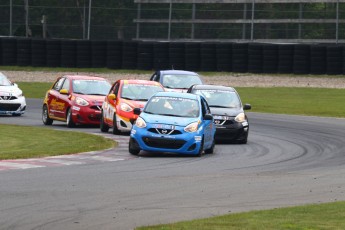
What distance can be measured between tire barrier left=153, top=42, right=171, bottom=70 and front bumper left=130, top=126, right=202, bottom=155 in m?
24.6

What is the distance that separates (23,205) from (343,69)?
3210 centimetres

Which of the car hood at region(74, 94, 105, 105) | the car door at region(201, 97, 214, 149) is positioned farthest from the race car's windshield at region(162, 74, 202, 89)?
the car door at region(201, 97, 214, 149)

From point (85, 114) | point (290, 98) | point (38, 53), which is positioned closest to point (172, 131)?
point (85, 114)

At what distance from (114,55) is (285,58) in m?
7.42

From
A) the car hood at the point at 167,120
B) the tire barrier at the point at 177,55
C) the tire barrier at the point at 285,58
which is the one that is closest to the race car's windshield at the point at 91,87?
the car hood at the point at 167,120

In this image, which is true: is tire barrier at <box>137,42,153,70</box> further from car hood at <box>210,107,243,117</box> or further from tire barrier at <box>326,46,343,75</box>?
car hood at <box>210,107,243,117</box>

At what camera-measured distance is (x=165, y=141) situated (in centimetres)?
1961

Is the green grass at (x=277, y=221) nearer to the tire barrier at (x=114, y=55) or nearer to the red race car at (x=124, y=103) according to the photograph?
the red race car at (x=124, y=103)

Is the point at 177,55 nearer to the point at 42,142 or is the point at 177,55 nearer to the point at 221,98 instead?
the point at 221,98

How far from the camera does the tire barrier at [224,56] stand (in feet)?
142

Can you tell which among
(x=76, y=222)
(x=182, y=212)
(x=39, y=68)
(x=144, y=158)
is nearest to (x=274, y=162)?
(x=144, y=158)

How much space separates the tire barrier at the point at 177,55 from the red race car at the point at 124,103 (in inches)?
675

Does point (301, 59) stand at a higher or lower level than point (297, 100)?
higher

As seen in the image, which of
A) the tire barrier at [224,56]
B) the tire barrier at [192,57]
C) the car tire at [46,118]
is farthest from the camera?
the tire barrier at [192,57]
